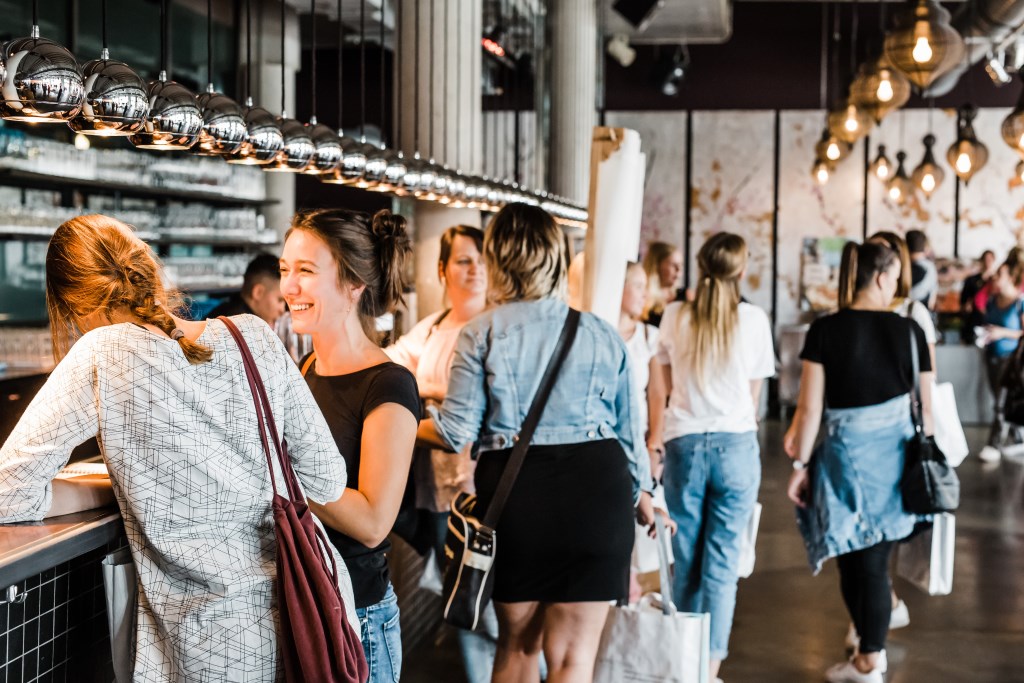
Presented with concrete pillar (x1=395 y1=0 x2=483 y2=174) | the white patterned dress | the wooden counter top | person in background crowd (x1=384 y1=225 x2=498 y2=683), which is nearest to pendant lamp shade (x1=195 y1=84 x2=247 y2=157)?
the white patterned dress

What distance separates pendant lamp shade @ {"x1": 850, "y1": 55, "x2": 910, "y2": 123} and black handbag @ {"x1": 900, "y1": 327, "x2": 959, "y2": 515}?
96.4 inches

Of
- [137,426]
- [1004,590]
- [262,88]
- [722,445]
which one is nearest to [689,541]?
[722,445]

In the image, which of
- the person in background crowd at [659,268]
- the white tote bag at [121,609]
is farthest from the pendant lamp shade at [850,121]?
the white tote bag at [121,609]

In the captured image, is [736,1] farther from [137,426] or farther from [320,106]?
[137,426]

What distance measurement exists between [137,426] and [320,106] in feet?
45.0

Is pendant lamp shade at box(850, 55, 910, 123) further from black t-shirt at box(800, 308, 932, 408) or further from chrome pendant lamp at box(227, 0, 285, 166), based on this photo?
chrome pendant lamp at box(227, 0, 285, 166)

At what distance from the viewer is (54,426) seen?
6.37 feet

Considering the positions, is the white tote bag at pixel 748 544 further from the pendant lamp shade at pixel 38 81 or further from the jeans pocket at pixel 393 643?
the pendant lamp shade at pixel 38 81

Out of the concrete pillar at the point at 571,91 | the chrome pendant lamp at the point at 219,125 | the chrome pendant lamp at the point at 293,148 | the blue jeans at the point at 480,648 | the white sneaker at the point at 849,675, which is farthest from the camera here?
the concrete pillar at the point at 571,91

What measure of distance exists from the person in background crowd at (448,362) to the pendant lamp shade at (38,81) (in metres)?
1.93

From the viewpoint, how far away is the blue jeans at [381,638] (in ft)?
8.25

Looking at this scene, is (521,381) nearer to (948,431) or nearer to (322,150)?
(322,150)

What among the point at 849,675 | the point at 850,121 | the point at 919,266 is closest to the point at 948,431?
the point at 849,675

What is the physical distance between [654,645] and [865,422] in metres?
1.50
